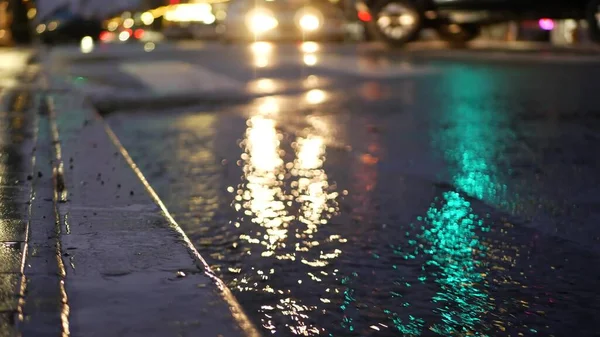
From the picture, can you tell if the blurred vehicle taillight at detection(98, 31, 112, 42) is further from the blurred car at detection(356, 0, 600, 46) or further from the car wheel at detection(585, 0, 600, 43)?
the car wheel at detection(585, 0, 600, 43)

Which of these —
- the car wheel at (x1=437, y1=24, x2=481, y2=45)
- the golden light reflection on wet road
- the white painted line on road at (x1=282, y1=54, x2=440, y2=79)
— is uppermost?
the car wheel at (x1=437, y1=24, x2=481, y2=45)

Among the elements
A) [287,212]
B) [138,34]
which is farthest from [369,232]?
[138,34]

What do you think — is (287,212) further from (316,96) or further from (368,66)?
(368,66)

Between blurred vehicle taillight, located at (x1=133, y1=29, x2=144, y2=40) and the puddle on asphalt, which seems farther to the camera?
blurred vehicle taillight, located at (x1=133, y1=29, x2=144, y2=40)

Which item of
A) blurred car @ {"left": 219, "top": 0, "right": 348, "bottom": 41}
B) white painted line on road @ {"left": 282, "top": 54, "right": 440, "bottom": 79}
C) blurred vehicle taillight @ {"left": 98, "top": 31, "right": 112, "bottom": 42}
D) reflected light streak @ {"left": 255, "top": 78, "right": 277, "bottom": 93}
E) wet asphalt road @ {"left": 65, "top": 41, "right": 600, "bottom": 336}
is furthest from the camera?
blurred vehicle taillight @ {"left": 98, "top": 31, "right": 112, "bottom": 42}

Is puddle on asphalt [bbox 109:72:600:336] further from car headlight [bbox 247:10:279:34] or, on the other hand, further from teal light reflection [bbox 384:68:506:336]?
car headlight [bbox 247:10:279:34]

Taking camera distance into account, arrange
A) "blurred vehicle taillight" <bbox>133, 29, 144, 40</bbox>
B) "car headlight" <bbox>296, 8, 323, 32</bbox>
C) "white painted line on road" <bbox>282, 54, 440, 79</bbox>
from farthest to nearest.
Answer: "blurred vehicle taillight" <bbox>133, 29, 144, 40</bbox> → "car headlight" <bbox>296, 8, 323, 32</bbox> → "white painted line on road" <bbox>282, 54, 440, 79</bbox>

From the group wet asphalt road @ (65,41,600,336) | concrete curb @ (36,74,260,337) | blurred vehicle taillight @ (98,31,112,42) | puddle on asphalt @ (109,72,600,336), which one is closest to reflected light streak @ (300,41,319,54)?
wet asphalt road @ (65,41,600,336)

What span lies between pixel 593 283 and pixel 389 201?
5.66 ft

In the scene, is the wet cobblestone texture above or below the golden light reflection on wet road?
above

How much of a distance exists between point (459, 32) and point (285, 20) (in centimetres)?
499

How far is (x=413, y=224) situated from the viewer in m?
4.76

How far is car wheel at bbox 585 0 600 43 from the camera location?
14914 mm

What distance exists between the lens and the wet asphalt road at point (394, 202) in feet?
11.3
